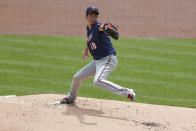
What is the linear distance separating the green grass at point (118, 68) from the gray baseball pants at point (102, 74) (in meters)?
1.52

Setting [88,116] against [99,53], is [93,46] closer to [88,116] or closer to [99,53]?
[99,53]

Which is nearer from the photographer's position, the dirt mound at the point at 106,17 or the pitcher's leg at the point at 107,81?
the pitcher's leg at the point at 107,81

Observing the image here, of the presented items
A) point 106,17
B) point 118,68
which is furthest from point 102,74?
point 106,17

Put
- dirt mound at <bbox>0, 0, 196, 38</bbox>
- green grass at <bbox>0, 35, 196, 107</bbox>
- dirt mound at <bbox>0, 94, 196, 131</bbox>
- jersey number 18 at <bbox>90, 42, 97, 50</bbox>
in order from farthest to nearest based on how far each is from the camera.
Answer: dirt mound at <bbox>0, 0, 196, 38</bbox>, green grass at <bbox>0, 35, 196, 107</bbox>, jersey number 18 at <bbox>90, 42, 97, 50</bbox>, dirt mound at <bbox>0, 94, 196, 131</bbox>

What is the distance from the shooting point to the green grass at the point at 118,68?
25.2 ft

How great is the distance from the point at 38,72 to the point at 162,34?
16.3ft

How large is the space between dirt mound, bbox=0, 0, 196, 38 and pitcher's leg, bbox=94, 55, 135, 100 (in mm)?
6087

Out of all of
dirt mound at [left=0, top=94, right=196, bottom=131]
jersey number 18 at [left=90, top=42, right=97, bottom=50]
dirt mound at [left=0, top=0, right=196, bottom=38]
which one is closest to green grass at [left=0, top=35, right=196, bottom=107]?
dirt mound at [left=0, top=0, right=196, bottom=38]

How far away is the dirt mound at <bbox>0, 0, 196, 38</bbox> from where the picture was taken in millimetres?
12164

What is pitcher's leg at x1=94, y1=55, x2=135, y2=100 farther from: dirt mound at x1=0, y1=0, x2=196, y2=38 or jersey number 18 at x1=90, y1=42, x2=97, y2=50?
dirt mound at x1=0, y1=0, x2=196, y2=38

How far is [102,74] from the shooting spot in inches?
223

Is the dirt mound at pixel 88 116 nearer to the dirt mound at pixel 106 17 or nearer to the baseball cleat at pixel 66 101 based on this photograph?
the baseball cleat at pixel 66 101

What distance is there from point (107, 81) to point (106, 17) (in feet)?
25.5

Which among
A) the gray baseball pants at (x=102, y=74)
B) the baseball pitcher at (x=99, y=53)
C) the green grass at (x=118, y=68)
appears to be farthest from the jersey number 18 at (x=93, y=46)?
the green grass at (x=118, y=68)
